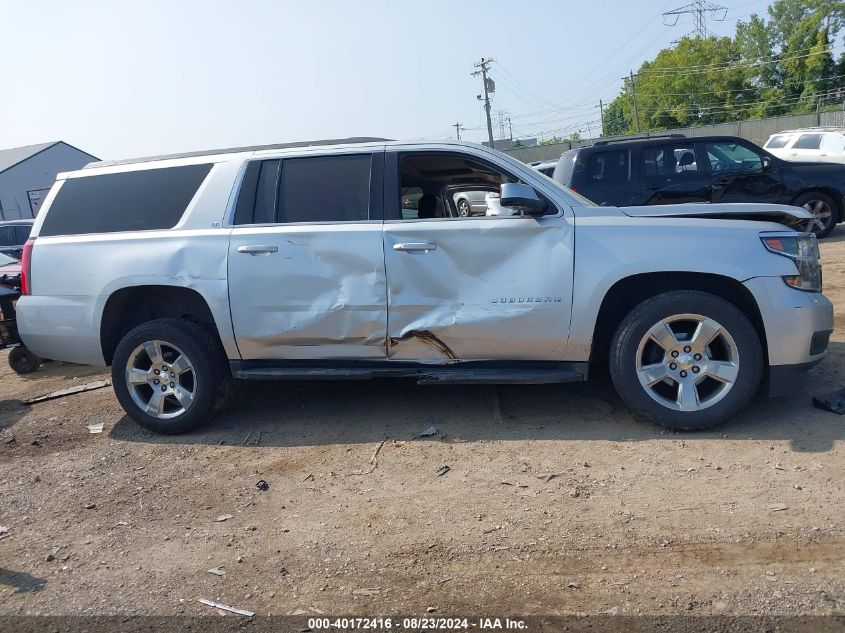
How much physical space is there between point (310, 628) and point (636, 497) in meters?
1.85

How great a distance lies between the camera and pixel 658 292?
4844 millimetres

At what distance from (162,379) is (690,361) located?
360 cm

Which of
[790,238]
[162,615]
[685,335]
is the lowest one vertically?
[162,615]

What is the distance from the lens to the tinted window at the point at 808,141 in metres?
16.9

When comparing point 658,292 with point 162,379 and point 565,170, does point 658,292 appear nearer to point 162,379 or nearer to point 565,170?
point 162,379

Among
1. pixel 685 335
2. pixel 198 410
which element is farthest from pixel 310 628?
pixel 685 335

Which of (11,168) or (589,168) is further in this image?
(11,168)

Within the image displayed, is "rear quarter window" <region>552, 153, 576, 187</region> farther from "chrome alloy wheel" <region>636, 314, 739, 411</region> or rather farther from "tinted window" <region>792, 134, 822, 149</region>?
"tinted window" <region>792, 134, 822, 149</region>

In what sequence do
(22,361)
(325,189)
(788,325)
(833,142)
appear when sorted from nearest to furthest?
(788,325)
(325,189)
(22,361)
(833,142)

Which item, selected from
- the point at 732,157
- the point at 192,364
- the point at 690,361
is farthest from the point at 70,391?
the point at 732,157

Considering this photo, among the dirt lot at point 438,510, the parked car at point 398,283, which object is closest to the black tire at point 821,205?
the dirt lot at point 438,510

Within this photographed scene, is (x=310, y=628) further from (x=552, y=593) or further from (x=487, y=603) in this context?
(x=552, y=593)

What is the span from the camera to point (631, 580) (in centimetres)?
318

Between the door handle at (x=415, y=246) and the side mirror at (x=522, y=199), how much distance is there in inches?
21.1
